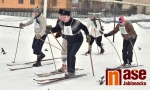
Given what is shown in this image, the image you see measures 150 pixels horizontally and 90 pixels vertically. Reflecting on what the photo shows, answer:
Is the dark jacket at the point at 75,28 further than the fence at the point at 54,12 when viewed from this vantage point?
No

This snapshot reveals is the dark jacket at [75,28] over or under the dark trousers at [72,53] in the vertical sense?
over

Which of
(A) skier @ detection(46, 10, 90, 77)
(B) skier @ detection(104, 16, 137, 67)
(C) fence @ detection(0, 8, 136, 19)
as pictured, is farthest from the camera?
(C) fence @ detection(0, 8, 136, 19)

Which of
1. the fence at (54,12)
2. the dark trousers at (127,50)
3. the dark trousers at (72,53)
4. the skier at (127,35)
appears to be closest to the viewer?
the dark trousers at (72,53)

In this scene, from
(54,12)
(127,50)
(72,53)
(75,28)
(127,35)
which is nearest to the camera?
(75,28)

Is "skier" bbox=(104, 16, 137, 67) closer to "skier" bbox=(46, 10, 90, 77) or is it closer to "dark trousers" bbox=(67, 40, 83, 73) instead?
"skier" bbox=(46, 10, 90, 77)

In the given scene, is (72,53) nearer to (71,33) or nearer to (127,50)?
(71,33)

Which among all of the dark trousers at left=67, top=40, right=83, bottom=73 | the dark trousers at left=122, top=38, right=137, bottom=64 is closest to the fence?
the dark trousers at left=122, top=38, right=137, bottom=64

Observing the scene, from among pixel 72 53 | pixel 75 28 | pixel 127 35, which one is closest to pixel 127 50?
pixel 127 35

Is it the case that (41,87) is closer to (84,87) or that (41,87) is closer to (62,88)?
(62,88)

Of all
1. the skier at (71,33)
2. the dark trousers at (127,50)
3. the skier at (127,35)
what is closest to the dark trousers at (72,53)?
the skier at (71,33)

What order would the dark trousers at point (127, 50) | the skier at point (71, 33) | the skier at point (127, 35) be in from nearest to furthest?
the skier at point (71, 33) → the skier at point (127, 35) → the dark trousers at point (127, 50)

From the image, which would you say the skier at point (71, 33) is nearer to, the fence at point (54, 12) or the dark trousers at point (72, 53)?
the dark trousers at point (72, 53)

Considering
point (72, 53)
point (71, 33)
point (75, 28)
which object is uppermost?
point (75, 28)

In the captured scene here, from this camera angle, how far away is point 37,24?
9.08 m
